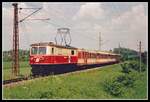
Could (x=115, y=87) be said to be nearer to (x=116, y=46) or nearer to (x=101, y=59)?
(x=116, y=46)

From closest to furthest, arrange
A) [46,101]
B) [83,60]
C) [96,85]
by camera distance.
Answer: [46,101]
[96,85]
[83,60]

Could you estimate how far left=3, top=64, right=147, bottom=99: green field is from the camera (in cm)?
1598

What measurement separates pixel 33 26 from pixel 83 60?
13.1 feet

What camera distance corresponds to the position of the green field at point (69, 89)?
16.0 meters

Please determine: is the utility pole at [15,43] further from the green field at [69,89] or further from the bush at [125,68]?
the bush at [125,68]

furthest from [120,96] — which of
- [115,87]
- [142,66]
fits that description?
[142,66]

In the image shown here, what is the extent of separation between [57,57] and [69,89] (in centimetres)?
235

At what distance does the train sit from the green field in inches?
28.2

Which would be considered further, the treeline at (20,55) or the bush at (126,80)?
the bush at (126,80)

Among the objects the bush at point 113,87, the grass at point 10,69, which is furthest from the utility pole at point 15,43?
the bush at point 113,87

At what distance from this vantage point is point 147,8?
1622 centimetres

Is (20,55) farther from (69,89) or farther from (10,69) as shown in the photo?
(69,89)

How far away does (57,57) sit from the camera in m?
18.3

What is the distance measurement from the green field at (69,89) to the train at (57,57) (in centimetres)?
72
